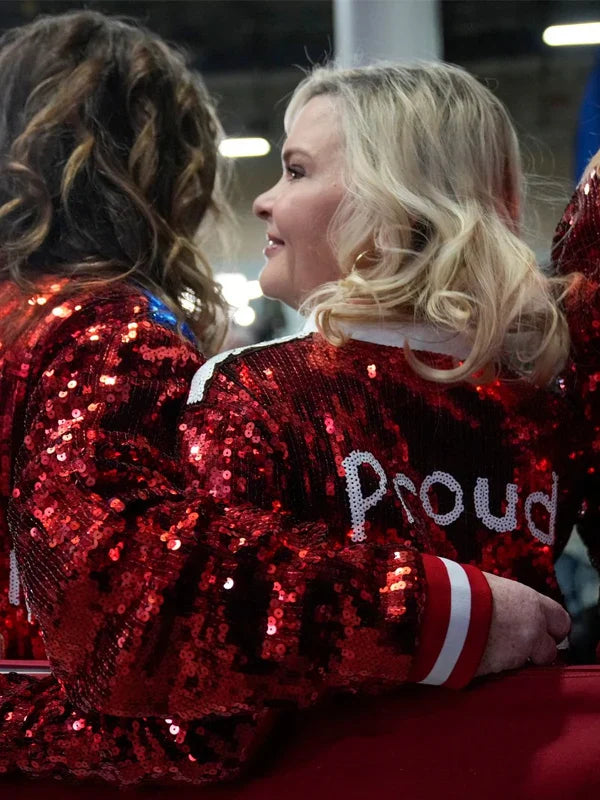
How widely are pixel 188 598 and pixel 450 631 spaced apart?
225 millimetres

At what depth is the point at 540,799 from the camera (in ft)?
2.79

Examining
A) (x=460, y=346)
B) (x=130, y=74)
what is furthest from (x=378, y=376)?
(x=130, y=74)

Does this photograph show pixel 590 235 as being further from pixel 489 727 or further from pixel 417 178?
pixel 489 727

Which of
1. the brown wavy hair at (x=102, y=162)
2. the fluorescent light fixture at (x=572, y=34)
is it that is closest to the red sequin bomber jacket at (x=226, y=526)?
the brown wavy hair at (x=102, y=162)

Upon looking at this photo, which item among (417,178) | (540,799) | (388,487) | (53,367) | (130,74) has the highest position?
(130,74)

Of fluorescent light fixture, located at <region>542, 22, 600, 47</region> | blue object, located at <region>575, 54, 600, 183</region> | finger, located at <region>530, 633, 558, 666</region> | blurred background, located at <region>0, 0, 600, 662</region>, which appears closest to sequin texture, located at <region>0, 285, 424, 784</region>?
finger, located at <region>530, 633, 558, 666</region>

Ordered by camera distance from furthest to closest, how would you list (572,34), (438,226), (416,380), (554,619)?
(572,34) → (438,226) → (416,380) → (554,619)

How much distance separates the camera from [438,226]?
1217 mm

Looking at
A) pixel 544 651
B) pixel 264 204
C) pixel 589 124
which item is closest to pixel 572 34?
pixel 589 124

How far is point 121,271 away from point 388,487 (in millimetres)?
460

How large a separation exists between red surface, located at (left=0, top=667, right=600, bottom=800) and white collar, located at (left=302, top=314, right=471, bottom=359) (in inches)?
15.0

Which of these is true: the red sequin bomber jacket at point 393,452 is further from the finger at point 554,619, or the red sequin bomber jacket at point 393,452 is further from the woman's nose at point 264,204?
the woman's nose at point 264,204

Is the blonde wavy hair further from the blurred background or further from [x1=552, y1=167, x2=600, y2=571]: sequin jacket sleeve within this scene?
the blurred background

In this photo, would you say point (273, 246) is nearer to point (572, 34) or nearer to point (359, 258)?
point (359, 258)
